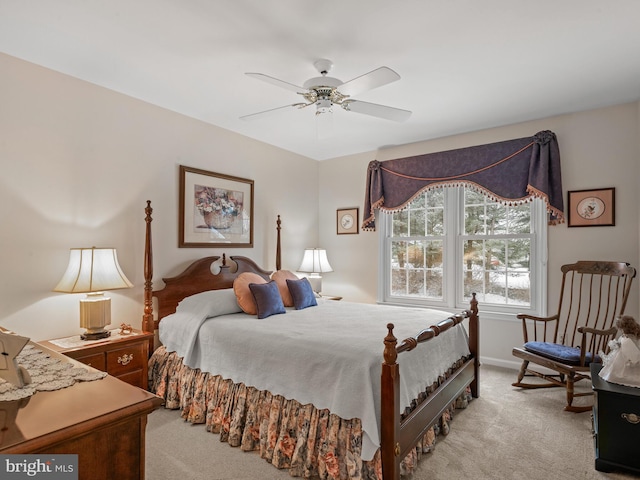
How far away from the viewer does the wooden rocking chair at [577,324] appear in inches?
115

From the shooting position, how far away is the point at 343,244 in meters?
5.23

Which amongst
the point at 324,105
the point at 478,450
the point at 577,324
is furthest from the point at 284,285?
the point at 577,324

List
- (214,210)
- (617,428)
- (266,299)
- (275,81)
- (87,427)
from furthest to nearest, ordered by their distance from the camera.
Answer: (214,210)
(266,299)
(275,81)
(617,428)
(87,427)

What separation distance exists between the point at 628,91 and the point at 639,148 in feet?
1.79

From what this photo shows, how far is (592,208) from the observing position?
11.5 ft

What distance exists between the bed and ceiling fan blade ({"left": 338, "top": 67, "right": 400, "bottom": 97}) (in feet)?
4.72

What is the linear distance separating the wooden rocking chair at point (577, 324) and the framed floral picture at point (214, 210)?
306cm

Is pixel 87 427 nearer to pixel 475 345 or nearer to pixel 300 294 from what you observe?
pixel 300 294

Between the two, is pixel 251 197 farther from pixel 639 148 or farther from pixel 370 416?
pixel 639 148

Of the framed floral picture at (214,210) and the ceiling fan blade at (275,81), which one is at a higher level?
the ceiling fan blade at (275,81)

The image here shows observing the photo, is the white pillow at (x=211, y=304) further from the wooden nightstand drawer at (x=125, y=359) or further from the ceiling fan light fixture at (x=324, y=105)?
the ceiling fan light fixture at (x=324, y=105)

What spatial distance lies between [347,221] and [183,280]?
2.47 metres

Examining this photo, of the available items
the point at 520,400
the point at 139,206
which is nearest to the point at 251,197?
the point at 139,206

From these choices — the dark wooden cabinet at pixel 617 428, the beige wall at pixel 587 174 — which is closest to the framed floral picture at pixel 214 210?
the beige wall at pixel 587 174
